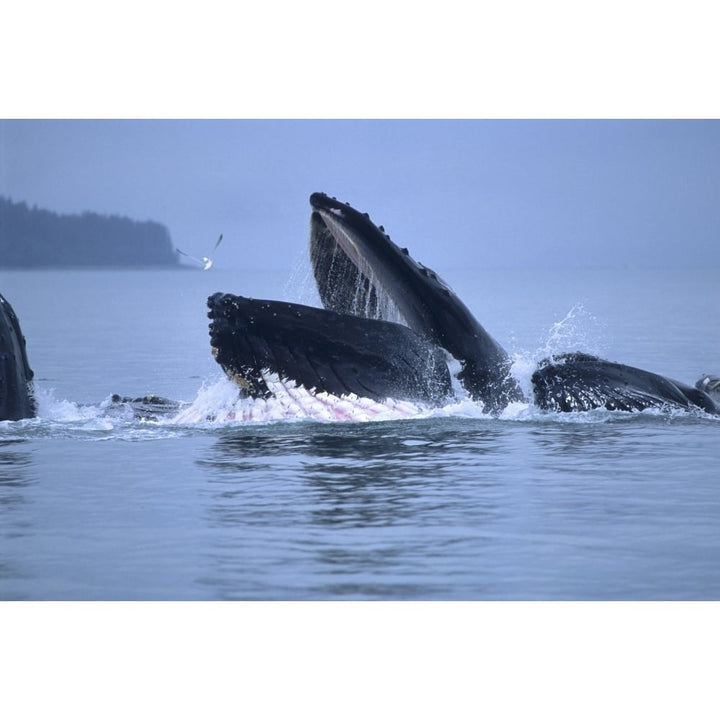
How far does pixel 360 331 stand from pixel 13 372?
2885mm

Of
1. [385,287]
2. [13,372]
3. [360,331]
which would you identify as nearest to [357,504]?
[360,331]

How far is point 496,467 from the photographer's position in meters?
12.2

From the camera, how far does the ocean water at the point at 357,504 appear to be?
8.84m

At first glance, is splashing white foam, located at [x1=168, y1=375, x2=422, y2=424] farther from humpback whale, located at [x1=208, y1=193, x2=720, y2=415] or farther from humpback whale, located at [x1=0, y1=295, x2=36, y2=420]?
humpback whale, located at [x1=0, y1=295, x2=36, y2=420]

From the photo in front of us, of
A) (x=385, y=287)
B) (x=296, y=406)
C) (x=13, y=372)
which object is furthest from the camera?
(x=296, y=406)

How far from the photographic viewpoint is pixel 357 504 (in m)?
10.8

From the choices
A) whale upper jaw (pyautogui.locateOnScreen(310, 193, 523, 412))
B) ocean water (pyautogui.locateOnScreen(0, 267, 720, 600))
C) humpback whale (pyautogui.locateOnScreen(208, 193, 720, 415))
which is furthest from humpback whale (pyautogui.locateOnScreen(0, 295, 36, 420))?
whale upper jaw (pyautogui.locateOnScreen(310, 193, 523, 412))

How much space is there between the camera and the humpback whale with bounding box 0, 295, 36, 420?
41.5ft

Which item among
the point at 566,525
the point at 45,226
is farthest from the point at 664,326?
the point at 566,525

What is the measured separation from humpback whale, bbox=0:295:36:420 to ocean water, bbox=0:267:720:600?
17cm

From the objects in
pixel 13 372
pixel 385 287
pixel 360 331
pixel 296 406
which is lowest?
pixel 296 406

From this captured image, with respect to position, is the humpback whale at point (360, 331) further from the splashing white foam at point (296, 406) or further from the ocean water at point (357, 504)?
the ocean water at point (357, 504)

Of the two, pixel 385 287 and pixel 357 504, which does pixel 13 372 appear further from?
pixel 357 504

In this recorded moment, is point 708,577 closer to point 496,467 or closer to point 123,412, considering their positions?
point 496,467
